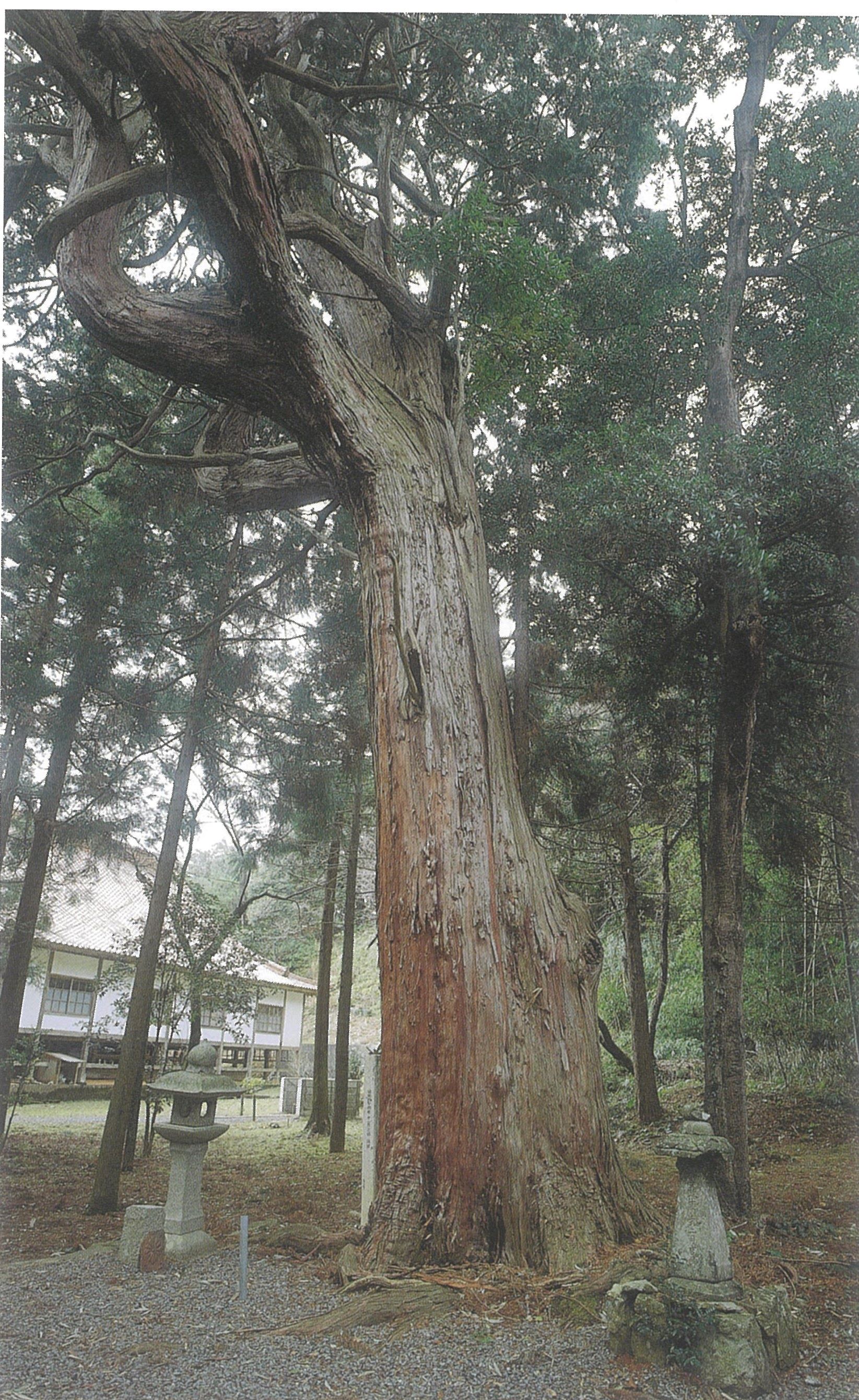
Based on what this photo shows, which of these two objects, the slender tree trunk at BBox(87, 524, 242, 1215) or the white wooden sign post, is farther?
the slender tree trunk at BBox(87, 524, 242, 1215)

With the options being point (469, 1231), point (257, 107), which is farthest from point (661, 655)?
point (257, 107)

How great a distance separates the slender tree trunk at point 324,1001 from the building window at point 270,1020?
18.2 feet

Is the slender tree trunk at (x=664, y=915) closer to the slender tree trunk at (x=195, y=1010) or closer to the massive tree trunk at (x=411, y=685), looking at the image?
the slender tree trunk at (x=195, y=1010)

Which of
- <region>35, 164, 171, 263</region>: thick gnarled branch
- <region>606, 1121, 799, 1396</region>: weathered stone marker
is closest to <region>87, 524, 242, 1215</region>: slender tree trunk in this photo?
<region>35, 164, 171, 263</region>: thick gnarled branch

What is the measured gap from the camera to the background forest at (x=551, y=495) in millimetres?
3678

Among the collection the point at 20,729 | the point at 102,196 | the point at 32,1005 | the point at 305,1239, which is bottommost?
the point at 305,1239

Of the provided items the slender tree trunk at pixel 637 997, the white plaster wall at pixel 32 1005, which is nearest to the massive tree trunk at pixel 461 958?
the slender tree trunk at pixel 637 997

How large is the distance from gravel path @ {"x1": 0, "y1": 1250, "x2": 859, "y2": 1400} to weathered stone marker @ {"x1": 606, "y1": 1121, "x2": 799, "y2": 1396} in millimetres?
46

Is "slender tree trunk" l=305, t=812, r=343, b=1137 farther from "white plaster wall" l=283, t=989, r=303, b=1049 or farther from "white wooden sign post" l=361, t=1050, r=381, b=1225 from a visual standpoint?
"white plaster wall" l=283, t=989, r=303, b=1049

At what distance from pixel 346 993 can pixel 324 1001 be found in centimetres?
47

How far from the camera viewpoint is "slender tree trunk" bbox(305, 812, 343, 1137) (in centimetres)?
743

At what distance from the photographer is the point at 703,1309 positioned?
172cm

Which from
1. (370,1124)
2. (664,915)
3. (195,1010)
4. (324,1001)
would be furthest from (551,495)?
(324,1001)

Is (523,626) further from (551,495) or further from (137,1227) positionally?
(137,1227)
